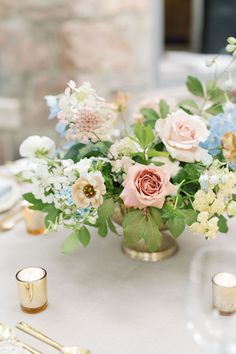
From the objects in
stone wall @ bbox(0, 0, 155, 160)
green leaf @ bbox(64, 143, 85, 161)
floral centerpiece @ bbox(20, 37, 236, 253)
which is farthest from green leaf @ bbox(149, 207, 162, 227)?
stone wall @ bbox(0, 0, 155, 160)

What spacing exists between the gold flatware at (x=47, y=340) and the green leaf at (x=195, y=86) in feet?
2.00

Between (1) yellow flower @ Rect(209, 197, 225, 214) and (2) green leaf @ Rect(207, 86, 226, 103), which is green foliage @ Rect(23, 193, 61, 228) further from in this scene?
(2) green leaf @ Rect(207, 86, 226, 103)

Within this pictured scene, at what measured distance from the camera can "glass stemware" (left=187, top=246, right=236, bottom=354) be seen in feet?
2.77

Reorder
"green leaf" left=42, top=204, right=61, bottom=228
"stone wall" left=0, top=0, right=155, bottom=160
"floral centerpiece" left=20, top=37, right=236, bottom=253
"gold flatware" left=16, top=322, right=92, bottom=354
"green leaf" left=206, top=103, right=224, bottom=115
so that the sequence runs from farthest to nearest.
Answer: "stone wall" left=0, top=0, right=155, bottom=160 → "green leaf" left=206, top=103, right=224, bottom=115 → "green leaf" left=42, top=204, right=61, bottom=228 → "floral centerpiece" left=20, top=37, right=236, bottom=253 → "gold flatware" left=16, top=322, right=92, bottom=354

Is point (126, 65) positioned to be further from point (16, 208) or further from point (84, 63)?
point (16, 208)

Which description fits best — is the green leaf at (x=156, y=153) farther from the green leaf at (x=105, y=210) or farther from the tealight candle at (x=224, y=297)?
the tealight candle at (x=224, y=297)

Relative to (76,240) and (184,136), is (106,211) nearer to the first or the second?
(76,240)

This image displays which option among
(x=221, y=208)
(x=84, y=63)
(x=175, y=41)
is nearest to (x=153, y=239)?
(x=221, y=208)

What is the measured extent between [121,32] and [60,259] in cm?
186

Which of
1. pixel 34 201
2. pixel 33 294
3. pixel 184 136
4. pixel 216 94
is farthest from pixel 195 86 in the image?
pixel 33 294

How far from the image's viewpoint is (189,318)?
2.98ft

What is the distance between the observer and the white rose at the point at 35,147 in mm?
1083

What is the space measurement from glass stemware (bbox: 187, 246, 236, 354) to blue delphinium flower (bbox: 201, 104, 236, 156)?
229 millimetres

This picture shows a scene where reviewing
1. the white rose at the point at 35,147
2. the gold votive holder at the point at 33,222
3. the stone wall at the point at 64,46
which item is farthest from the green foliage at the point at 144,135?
the stone wall at the point at 64,46
